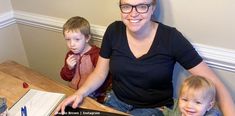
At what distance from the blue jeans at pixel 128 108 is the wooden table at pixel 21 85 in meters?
0.25

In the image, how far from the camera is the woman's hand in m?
1.41

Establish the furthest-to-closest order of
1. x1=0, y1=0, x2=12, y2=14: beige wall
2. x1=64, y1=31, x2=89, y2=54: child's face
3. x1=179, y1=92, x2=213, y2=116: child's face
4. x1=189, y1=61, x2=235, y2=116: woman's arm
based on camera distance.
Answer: x1=0, y1=0, x2=12, y2=14: beige wall, x1=64, y1=31, x2=89, y2=54: child's face, x1=189, y1=61, x2=235, y2=116: woman's arm, x1=179, y1=92, x2=213, y2=116: child's face

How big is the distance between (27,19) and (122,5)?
3.42 feet

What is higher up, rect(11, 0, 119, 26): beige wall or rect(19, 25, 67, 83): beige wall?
rect(11, 0, 119, 26): beige wall

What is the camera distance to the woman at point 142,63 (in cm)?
146

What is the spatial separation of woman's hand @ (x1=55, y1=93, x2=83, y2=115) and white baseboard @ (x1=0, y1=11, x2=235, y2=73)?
0.55 meters

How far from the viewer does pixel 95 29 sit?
75.5 inches

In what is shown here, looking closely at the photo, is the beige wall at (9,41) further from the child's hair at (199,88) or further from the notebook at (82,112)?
the child's hair at (199,88)

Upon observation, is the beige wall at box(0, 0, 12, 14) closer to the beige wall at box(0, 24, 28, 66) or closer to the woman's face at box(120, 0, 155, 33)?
the beige wall at box(0, 24, 28, 66)

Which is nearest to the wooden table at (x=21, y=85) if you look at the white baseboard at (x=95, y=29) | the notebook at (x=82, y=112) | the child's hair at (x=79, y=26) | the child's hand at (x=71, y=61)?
the notebook at (x=82, y=112)

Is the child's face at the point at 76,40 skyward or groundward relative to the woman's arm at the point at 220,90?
skyward

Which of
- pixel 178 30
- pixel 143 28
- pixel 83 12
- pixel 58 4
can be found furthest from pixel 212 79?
pixel 58 4

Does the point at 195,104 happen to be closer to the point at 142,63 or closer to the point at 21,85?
the point at 142,63

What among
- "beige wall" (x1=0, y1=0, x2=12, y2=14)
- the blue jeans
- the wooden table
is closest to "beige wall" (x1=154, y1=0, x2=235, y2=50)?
the blue jeans
